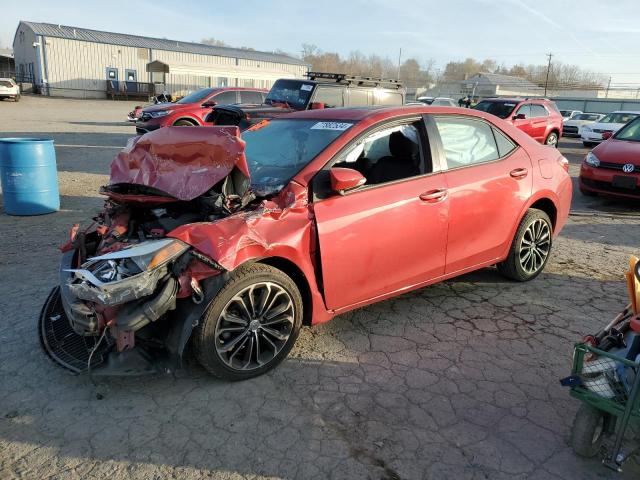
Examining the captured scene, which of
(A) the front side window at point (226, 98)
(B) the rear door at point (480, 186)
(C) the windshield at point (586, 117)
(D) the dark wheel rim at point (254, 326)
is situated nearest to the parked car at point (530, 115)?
(A) the front side window at point (226, 98)

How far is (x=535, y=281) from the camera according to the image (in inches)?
197

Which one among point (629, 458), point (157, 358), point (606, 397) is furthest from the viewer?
point (157, 358)

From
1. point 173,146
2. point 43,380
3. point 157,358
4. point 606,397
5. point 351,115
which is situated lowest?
point 43,380

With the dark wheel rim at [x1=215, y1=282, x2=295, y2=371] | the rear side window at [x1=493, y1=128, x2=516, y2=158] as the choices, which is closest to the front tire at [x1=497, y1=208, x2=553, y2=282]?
the rear side window at [x1=493, y1=128, x2=516, y2=158]

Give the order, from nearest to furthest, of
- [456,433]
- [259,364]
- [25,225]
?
[456,433]
[259,364]
[25,225]

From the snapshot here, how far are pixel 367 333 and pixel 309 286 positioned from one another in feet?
2.69

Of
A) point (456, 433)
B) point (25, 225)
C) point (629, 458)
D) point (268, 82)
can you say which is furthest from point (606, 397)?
point (268, 82)

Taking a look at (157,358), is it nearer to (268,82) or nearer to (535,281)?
(535,281)

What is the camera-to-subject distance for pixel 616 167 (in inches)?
327

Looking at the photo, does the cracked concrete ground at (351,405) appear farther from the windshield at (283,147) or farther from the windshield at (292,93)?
the windshield at (292,93)

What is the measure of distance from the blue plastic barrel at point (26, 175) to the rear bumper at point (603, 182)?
870 cm

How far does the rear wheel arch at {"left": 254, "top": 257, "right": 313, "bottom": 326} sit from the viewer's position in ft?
10.7

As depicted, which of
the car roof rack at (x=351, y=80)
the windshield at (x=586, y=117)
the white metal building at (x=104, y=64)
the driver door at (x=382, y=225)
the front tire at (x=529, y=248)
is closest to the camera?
the driver door at (x=382, y=225)

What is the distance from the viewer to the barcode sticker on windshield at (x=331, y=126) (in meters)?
3.78
